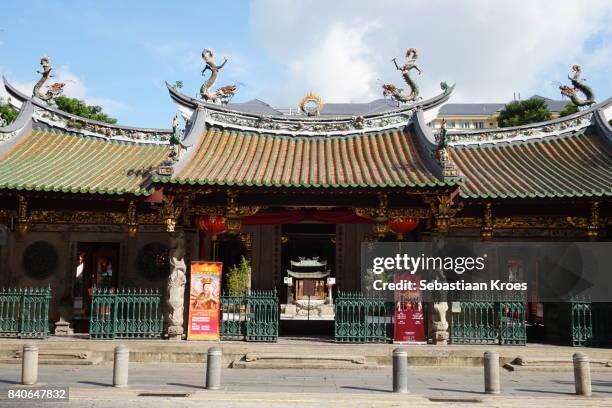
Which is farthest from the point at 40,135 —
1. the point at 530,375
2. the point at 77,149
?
the point at 530,375

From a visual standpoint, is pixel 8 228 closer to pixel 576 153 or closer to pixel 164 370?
pixel 164 370

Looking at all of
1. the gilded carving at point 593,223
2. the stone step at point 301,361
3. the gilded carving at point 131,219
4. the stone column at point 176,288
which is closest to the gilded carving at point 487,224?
the gilded carving at point 593,223

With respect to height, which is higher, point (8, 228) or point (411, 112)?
point (411, 112)

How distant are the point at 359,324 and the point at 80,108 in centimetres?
3410

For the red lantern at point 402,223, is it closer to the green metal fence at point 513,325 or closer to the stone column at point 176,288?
the green metal fence at point 513,325

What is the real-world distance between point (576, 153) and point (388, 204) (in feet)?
21.8

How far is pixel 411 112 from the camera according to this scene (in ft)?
58.5

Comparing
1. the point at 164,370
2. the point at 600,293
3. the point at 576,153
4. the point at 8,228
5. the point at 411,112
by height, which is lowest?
the point at 164,370

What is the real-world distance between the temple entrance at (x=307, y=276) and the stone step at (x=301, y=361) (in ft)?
13.6

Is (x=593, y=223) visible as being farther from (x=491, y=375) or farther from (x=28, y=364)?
(x=28, y=364)

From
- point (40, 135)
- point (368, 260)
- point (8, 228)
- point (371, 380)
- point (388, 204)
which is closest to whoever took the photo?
point (371, 380)

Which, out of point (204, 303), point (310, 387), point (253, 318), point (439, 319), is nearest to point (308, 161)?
point (253, 318)

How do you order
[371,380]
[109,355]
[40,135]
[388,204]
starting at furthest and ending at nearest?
[40,135] < [388,204] < [109,355] < [371,380]

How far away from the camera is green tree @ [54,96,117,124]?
3906 cm
